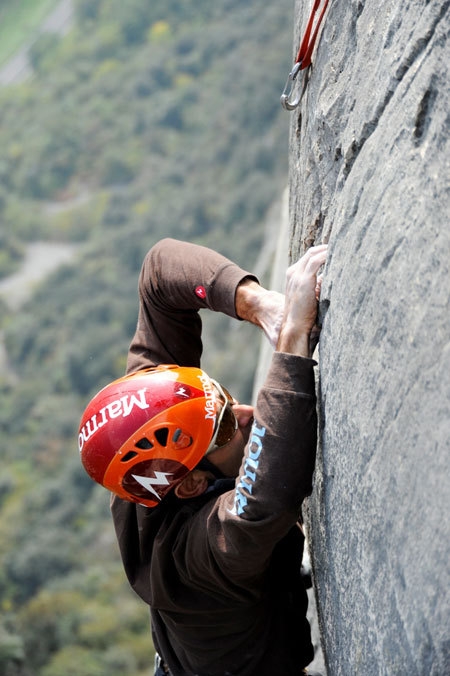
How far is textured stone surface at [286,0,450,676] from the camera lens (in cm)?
186

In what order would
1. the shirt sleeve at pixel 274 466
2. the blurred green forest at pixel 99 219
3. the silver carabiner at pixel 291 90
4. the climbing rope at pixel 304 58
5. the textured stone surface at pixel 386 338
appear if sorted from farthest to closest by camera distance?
the blurred green forest at pixel 99 219 < the silver carabiner at pixel 291 90 < the climbing rope at pixel 304 58 < the shirt sleeve at pixel 274 466 < the textured stone surface at pixel 386 338

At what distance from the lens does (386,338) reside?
2.08 metres

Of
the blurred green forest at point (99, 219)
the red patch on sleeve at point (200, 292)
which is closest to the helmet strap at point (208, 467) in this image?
the red patch on sleeve at point (200, 292)

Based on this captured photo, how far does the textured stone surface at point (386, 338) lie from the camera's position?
1.86 meters

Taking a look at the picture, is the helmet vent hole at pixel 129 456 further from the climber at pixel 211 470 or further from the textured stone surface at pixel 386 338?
the textured stone surface at pixel 386 338

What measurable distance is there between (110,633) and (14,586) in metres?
8.22

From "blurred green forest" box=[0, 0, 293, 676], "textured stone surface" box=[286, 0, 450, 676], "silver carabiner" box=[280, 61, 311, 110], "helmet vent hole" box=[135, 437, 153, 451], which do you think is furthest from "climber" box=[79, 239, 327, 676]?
"blurred green forest" box=[0, 0, 293, 676]

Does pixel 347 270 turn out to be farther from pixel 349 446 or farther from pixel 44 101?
pixel 44 101

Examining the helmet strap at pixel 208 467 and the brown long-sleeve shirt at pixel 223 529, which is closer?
the brown long-sleeve shirt at pixel 223 529

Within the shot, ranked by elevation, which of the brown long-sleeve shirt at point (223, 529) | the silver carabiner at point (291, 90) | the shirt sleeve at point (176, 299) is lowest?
the brown long-sleeve shirt at point (223, 529)

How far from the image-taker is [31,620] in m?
29.2

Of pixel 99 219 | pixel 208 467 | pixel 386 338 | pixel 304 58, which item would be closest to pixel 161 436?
pixel 208 467

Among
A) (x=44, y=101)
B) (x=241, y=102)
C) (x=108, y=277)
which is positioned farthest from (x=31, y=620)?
(x=44, y=101)

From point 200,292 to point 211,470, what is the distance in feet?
2.36
